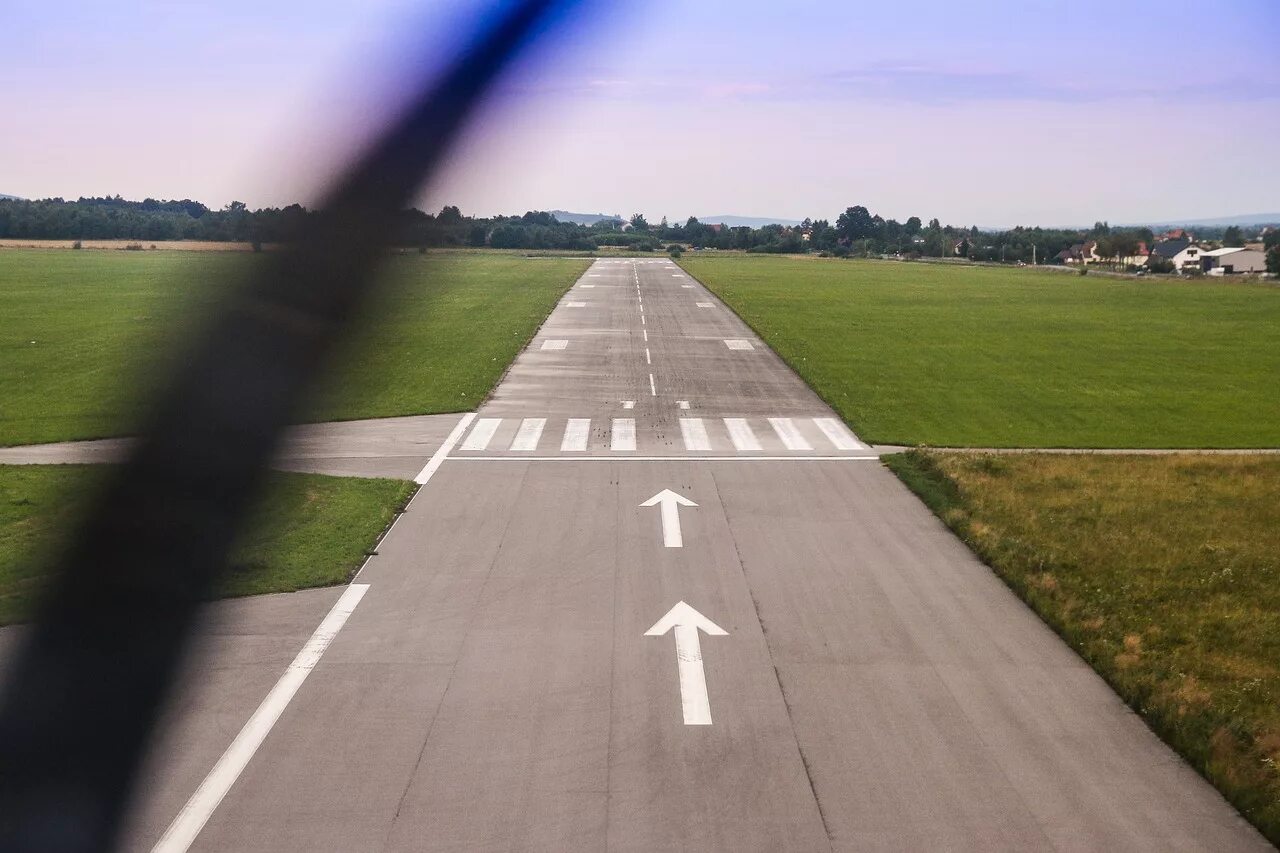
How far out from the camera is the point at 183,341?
31.5ft

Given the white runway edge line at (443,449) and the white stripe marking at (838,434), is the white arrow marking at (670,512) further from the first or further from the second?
the white stripe marking at (838,434)

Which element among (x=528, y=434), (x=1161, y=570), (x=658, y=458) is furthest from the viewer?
(x=528, y=434)

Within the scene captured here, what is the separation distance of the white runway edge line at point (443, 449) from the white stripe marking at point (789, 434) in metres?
6.87

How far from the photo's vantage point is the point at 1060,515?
1914 centimetres

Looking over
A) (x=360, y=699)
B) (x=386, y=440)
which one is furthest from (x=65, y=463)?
(x=360, y=699)

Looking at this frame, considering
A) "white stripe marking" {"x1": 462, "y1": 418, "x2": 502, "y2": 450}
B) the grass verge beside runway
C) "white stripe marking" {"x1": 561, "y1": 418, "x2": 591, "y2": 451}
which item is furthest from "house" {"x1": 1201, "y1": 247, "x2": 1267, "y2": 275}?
the grass verge beside runway

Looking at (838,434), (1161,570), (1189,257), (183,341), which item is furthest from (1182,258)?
(183,341)

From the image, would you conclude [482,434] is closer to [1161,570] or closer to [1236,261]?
[1161,570]

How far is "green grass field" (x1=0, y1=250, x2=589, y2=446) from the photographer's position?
318 inches

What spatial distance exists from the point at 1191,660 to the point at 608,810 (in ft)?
24.9

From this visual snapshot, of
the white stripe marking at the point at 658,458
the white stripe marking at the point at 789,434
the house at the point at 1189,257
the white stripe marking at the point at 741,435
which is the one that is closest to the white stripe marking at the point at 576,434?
the white stripe marking at the point at 658,458

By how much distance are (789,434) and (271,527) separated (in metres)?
12.9

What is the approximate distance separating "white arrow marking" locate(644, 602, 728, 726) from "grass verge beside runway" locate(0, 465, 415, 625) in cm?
463

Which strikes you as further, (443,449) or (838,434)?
(838,434)
